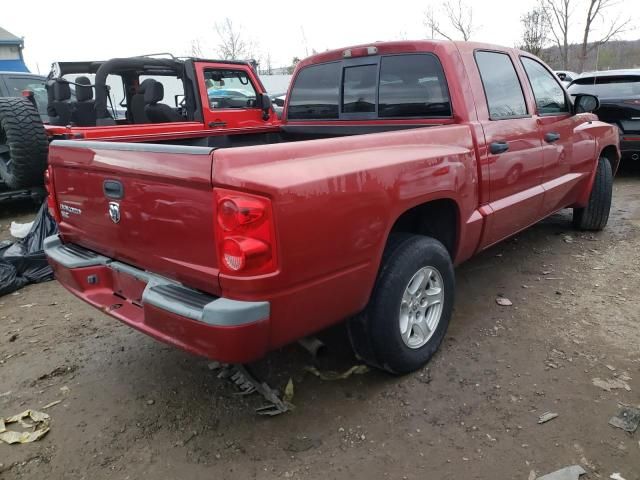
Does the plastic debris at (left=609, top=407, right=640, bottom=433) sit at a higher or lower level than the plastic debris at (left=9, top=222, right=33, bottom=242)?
lower

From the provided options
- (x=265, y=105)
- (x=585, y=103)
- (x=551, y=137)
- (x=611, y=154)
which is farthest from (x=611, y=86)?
(x=265, y=105)

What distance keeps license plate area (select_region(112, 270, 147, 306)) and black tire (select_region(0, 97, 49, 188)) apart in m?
3.08

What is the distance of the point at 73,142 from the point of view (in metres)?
2.78

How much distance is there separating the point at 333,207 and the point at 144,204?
877 millimetres

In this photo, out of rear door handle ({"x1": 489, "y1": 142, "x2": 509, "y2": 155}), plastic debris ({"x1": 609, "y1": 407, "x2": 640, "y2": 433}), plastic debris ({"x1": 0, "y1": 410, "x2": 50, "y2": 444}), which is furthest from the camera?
rear door handle ({"x1": 489, "y1": 142, "x2": 509, "y2": 155})

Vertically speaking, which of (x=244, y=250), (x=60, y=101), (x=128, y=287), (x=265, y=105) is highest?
(x=60, y=101)

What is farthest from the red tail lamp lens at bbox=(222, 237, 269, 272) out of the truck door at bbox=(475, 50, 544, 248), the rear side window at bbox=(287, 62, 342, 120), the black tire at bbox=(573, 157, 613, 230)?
the black tire at bbox=(573, 157, 613, 230)

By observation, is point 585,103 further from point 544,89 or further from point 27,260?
point 27,260

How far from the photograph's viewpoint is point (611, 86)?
793cm

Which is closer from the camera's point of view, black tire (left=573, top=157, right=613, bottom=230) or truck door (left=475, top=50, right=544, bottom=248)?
truck door (left=475, top=50, right=544, bottom=248)

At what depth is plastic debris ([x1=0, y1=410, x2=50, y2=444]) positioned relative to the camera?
2594 millimetres

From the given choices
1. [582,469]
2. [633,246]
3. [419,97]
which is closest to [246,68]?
[419,97]

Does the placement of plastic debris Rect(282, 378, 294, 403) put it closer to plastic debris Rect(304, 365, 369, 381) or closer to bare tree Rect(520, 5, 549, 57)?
plastic debris Rect(304, 365, 369, 381)

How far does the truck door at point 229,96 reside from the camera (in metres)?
6.48
